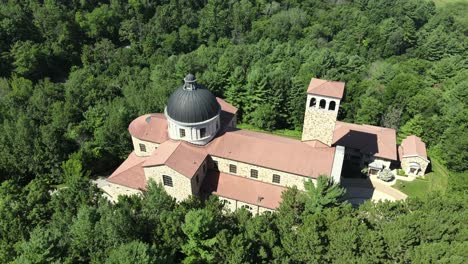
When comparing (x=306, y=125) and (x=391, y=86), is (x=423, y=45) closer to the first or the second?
(x=391, y=86)

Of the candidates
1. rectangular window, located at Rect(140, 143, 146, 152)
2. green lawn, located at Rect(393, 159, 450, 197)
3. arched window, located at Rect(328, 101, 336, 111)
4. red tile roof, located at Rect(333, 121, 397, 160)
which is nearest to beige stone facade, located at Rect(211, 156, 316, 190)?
arched window, located at Rect(328, 101, 336, 111)

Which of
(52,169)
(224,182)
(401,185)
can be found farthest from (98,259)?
(401,185)

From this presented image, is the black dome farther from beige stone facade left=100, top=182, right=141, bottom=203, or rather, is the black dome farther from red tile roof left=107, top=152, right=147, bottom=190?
beige stone facade left=100, top=182, right=141, bottom=203

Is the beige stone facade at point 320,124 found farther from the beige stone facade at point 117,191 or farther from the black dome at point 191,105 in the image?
the beige stone facade at point 117,191

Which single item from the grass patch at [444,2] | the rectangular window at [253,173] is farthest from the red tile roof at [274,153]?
the grass patch at [444,2]

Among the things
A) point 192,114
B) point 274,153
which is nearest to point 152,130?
point 192,114

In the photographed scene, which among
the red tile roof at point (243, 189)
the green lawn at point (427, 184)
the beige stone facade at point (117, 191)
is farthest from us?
the green lawn at point (427, 184)

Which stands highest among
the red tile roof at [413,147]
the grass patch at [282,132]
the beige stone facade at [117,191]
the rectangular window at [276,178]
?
the rectangular window at [276,178]
